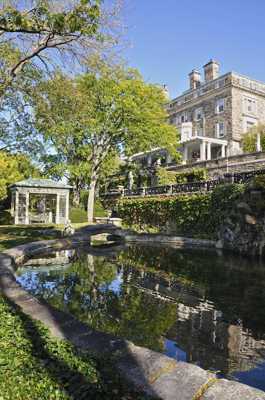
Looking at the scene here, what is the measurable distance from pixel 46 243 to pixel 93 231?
5343 mm

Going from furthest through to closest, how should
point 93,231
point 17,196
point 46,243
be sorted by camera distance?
point 17,196 < point 93,231 < point 46,243

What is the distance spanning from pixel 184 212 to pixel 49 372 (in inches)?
820

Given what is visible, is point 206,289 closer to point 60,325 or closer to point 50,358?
point 60,325

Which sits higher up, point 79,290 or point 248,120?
point 248,120

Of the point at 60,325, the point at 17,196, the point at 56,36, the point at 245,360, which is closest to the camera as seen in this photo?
the point at 245,360

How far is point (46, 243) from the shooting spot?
52.0 ft

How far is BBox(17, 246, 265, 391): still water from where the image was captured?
475 cm

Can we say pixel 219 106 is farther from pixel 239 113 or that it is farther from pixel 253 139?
pixel 253 139

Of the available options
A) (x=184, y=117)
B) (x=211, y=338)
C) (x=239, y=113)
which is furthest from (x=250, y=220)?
(x=184, y=117)

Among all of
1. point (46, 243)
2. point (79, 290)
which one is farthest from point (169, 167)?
point (79, 290)

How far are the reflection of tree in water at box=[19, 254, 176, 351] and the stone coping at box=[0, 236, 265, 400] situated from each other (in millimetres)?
846

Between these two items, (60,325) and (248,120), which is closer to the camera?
(60,325)

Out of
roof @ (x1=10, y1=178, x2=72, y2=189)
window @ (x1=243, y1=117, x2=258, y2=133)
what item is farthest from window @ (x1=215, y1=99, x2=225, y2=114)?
roof @ (x1=10, y1=178, x2=72, y2=189)

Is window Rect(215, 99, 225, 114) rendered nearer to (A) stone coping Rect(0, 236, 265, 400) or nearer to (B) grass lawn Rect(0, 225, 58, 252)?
(B) grass lawn Rect(0, 225, 58, 252)
